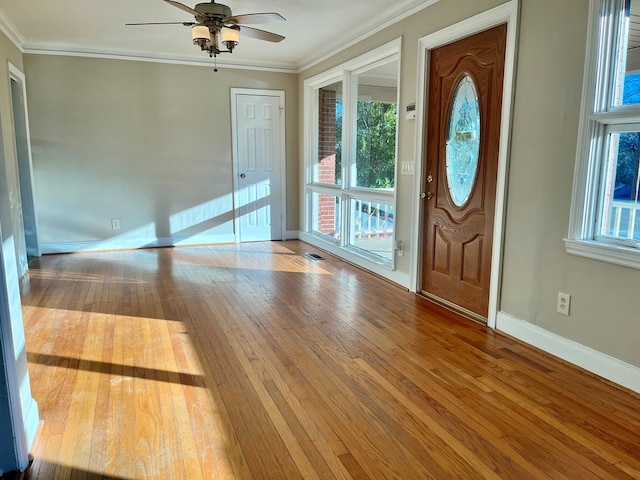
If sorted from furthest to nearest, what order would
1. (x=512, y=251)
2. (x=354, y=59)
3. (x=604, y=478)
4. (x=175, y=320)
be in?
(x=354, y=59) < (x=175, y=320) < (x=512, y=251) < (x=604, y=478)

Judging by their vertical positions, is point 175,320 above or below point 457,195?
below

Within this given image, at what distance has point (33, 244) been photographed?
18.1 ft

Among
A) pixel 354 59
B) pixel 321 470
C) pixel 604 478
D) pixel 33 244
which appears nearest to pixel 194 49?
pixel 354 59

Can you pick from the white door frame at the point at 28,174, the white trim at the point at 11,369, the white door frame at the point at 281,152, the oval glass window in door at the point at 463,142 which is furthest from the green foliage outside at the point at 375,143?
the white door frame at the point at 28,174

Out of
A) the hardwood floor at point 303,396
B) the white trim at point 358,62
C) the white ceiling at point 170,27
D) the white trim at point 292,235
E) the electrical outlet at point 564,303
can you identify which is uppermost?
the white ceiling at point 170,27

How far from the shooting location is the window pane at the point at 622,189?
2363mm

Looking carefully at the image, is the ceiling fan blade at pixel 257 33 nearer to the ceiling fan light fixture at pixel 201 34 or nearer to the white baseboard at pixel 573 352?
the ceiling fan light fixture at pixel 201 34

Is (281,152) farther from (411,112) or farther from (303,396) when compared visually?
(303,396)

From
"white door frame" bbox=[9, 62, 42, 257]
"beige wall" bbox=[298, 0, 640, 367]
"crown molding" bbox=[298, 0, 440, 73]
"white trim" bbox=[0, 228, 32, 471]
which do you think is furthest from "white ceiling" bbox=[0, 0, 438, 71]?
"white trim" bbox=[0, 228, 32, 471]

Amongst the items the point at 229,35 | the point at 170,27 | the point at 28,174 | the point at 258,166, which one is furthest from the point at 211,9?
the point at 28,174

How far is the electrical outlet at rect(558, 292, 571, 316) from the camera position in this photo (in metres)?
2.67

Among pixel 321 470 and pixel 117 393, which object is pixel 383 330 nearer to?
pixel 321 470

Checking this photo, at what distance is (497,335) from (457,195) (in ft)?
3.71

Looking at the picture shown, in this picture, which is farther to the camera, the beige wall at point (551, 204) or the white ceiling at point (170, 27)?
the white ceiling at point (170, 27)
